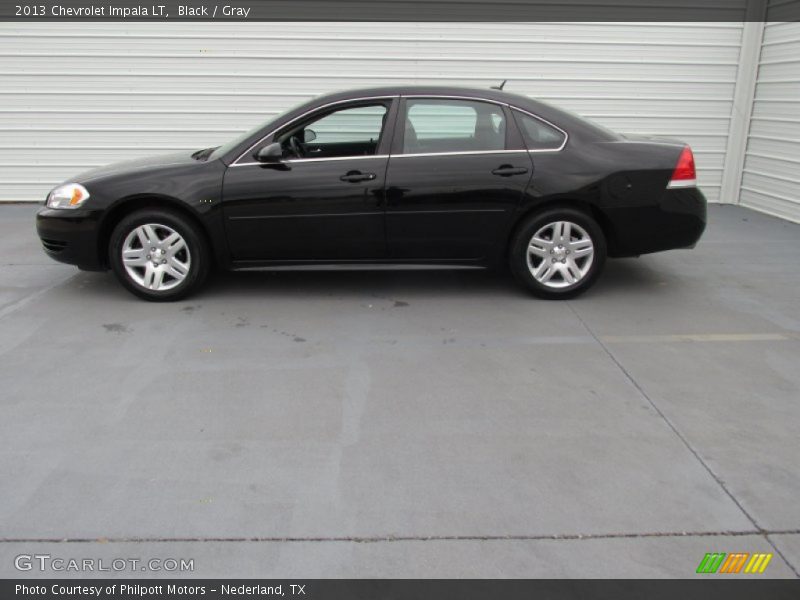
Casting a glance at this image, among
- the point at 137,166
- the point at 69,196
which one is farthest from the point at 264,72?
the point at 69,196

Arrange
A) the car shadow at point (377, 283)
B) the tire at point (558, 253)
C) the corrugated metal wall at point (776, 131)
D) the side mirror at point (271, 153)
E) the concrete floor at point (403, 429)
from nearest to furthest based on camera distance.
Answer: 1. the concrete floor at point (403, 429)
2. the side mirror at point (271, 153)
3. the tire at point (558, 253)
4. the car shadow at point (377, 283)
5. the corrugated metal wall at point (776, 131)

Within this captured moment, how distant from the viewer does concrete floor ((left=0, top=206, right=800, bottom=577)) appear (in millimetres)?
2689

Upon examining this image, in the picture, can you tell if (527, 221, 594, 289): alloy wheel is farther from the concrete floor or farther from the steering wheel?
the steering wheel

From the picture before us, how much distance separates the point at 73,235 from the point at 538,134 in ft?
11.9

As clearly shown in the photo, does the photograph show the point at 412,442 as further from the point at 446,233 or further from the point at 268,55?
the point at 268,55

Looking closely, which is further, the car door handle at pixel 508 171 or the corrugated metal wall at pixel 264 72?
the corrugated metal wall at pixel 264 72

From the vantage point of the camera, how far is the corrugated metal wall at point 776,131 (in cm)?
870

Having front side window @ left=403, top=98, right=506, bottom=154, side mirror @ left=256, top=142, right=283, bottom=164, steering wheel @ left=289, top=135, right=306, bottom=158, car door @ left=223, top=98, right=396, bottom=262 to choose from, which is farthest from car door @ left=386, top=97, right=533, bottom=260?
side mirror @ left=256, top=142, right=283, bottom=164

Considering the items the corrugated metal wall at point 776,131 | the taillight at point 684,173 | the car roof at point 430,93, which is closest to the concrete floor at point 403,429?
the taillight at point 684,173

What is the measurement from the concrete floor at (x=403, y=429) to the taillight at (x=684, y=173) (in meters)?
0.91

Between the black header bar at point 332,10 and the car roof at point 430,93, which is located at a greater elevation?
the black header bar at point 332,10

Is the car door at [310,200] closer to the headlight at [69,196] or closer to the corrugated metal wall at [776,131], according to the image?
the headlight at [69,196]

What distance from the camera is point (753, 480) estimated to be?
3080 mm

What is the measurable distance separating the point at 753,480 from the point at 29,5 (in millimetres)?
9836
